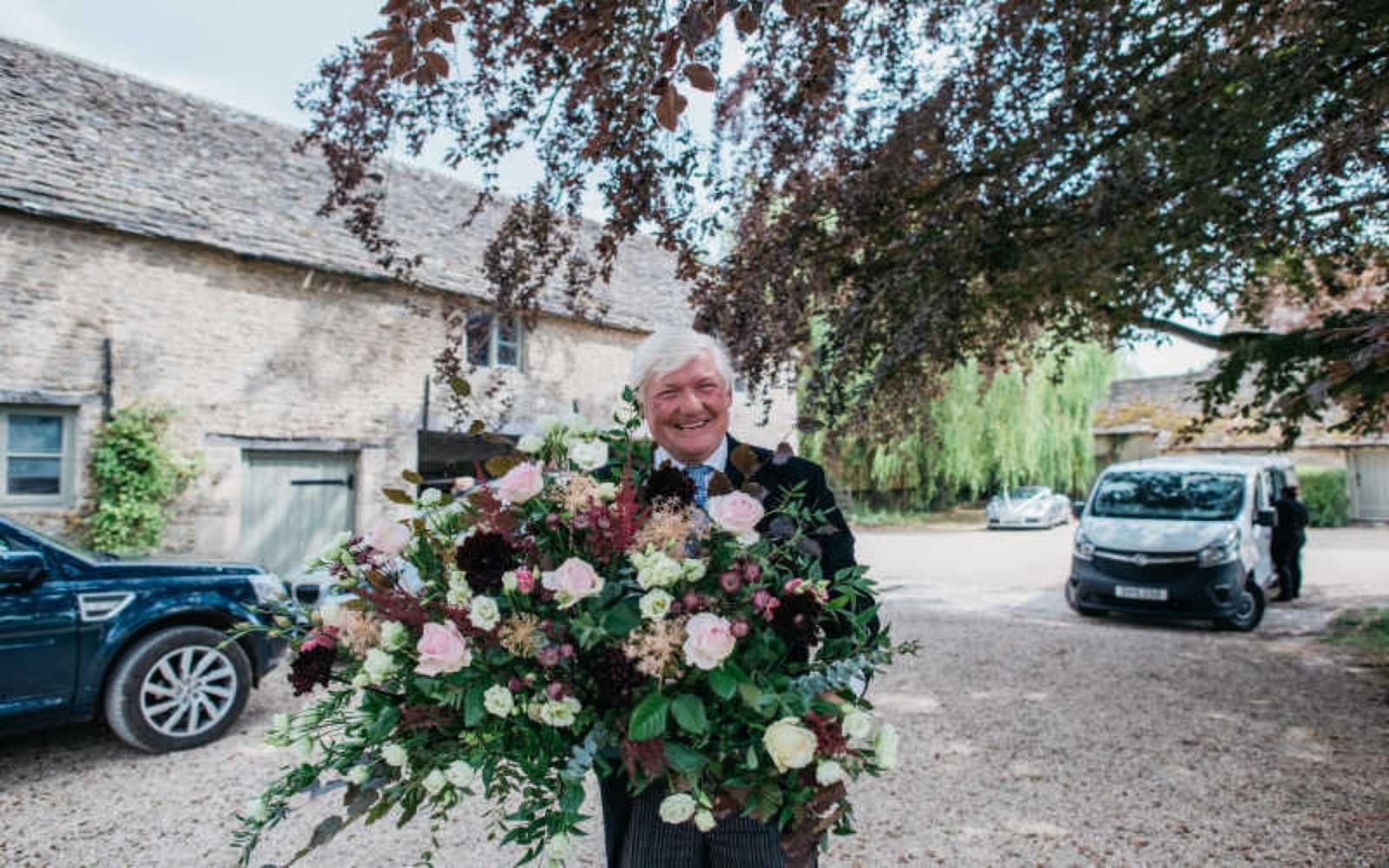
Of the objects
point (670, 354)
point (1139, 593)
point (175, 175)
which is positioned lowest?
point (1139, 593)

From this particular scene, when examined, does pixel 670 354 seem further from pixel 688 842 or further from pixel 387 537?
pixel 688 842

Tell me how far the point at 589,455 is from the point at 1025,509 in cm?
2569

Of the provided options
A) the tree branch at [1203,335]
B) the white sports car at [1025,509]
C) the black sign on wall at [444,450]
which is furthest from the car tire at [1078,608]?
the white sports car at [1025,509]

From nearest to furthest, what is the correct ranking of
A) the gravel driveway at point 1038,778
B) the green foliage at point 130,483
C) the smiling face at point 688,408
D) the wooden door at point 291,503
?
the smiling face at point 688,408 < the gravel driveway at point 1038,778 < the green foliage at point 130,483 < the wooden door at point 291,503

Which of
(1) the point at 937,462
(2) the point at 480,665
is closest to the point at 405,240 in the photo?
(2) the point at 480,665

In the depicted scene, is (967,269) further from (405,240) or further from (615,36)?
(405,240)

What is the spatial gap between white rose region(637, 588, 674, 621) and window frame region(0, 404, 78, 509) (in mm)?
10497

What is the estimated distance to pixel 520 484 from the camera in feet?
5.32

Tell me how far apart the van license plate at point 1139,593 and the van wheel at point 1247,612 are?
30.8 inches

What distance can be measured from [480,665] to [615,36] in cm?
280

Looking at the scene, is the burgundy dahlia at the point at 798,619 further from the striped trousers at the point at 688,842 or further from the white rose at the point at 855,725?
the striped trousers at the point at 688,842

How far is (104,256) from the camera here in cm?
972

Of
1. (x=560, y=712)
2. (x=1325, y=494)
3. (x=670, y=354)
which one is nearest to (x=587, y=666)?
(x=560, y=712)

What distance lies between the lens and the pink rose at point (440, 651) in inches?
56.4
